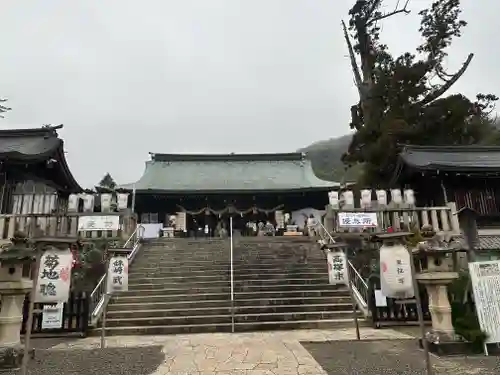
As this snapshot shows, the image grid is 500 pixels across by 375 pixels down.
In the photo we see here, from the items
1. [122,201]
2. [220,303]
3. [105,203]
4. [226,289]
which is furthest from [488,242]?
[105,203]

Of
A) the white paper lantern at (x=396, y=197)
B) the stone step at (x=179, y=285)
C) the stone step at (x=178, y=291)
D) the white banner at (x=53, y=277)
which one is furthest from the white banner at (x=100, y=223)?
the white paper lantern at (x=396, y=197)

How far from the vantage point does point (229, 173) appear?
27969mm

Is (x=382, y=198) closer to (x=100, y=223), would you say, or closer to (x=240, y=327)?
(x=240, y=327)

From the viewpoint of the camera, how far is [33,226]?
45.9ft

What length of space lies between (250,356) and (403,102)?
70.6ft

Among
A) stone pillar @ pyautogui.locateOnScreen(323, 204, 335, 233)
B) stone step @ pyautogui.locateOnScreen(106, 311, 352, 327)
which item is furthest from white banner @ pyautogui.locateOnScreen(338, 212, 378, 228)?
stone step @ pyautogui.locateOnScreen(106, 311, 352, 327)

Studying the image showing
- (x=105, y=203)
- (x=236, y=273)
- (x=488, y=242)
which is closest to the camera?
→ (x=236, y=273)

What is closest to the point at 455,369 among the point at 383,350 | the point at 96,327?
the point at 383,350

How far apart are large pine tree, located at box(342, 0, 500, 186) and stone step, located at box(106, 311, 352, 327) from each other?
44.5 feet

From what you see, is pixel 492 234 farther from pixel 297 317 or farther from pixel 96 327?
pixel 96 327

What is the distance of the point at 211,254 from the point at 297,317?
538 cm

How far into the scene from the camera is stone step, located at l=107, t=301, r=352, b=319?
10062mm

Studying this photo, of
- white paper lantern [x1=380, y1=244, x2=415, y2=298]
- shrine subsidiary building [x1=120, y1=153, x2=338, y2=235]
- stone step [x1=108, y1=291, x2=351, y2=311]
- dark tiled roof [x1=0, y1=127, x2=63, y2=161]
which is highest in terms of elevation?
dark tiled roof [x1=0, y1=127, x2=63, y2=161]

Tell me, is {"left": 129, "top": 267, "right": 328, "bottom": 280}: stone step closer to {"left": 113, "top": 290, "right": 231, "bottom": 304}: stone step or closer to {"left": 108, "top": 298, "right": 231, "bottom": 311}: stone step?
{"left": 113, "top": 290, "right": 231, "bottom": 304}: stone step
